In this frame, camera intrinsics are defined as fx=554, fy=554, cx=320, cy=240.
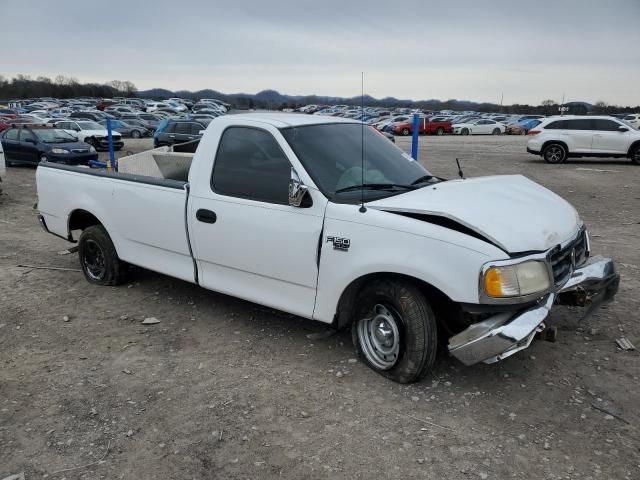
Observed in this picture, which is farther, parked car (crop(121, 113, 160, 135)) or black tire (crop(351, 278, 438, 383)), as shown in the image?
parked car (crop(121, 113, 160, 135))

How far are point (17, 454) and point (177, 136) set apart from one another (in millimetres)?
22014

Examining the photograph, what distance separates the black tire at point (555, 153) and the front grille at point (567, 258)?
55.8ft

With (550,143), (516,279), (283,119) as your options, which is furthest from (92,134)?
(516,279)

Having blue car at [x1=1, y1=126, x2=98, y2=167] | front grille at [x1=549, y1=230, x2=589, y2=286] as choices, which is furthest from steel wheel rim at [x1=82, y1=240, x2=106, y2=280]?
blue car at [x1=1, y1=126, x2=98, y2=167]

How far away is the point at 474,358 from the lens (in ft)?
11.1

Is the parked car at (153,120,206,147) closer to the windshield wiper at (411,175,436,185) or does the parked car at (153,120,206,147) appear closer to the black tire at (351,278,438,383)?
the windshield wiper at (411,175,436,185)

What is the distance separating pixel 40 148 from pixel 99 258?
14.0 metres

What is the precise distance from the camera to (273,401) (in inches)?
146

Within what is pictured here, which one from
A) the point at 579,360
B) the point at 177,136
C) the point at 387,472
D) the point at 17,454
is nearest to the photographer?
the point at 387,472

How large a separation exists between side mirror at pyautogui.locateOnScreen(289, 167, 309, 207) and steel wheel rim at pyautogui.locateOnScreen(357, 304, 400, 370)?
933 millimetres

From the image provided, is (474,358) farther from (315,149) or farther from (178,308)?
(178,308)

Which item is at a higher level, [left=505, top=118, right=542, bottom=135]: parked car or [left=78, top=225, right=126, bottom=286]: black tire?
[left=505, top=118, right=542, bottom=135]: parked car

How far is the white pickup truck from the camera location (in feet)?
11.1

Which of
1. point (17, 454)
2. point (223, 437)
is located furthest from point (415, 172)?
point (17, 454)
